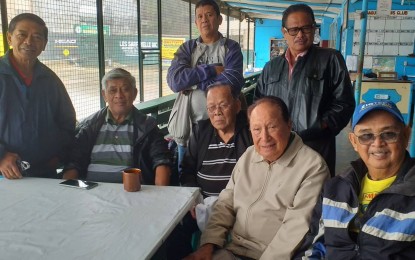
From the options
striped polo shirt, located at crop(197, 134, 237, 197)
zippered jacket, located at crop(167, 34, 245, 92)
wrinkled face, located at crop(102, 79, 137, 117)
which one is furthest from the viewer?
zippered jacket, located at crop(167, 34, 245, 92)

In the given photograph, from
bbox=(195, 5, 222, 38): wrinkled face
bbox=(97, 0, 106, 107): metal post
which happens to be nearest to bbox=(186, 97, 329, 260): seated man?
bbox=(195, 5, 222, 38): wrinkled face

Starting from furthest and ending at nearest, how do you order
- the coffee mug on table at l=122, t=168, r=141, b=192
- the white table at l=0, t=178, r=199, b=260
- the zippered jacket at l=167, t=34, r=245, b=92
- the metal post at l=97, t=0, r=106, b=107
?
1. the metal post at l=97, t=0, r=106, b=107
2. the zippered jacket at l=167, t=34, r=245, b=92
3. the coffee mug on table at l=122, t=168, r=141, b=192
4. the white table at l=0, t=178, r=199, b=260

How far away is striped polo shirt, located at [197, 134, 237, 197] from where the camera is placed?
2031mm

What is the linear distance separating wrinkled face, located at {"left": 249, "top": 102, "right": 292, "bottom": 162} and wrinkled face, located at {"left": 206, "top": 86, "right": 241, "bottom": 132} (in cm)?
38

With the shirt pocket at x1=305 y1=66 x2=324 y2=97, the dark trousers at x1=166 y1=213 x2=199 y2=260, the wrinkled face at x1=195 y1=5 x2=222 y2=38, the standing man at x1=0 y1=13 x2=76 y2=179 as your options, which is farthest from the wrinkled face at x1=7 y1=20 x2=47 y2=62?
the shirt pocket at x1=305 y1=66 x2=324 y2=97

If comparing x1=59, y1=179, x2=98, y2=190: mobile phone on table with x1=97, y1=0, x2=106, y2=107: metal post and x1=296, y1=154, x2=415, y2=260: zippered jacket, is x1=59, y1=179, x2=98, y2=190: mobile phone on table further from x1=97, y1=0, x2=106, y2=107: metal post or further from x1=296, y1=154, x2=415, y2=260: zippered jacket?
x1=97, y1=0, x2=106, y2=107: metal post

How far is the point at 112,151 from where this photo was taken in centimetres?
218

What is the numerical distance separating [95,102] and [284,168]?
2343mm

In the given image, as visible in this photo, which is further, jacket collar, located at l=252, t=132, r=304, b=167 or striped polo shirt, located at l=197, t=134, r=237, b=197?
striped polo shirt, located at l=197, t=134, r=237, b=197

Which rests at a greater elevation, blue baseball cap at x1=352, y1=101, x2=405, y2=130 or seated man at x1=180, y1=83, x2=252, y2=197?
blue baseball cap at x1=352, y1=101, x2=405, y2=130

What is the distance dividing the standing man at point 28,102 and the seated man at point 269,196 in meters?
1.10

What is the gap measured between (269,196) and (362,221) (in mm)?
432

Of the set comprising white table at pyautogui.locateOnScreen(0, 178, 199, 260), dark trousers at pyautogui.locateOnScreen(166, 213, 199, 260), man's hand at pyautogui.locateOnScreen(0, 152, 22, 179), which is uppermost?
man's hand at pyautogui.locateOnScreen(0, 152, 22, 179)

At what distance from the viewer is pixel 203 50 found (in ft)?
8.34
